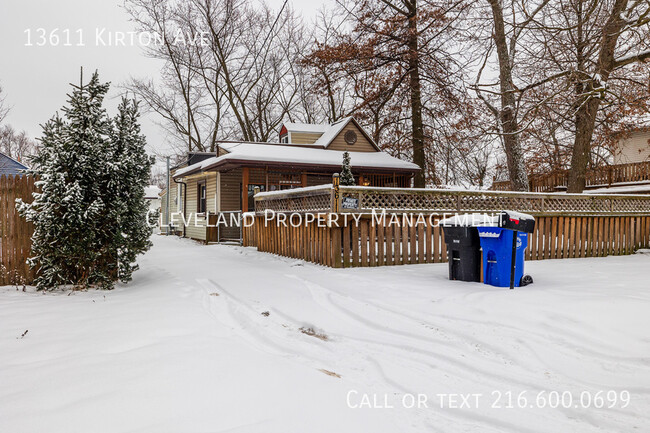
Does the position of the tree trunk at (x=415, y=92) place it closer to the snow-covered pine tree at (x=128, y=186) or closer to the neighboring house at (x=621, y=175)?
the neighboring house at (x=621, y=175)

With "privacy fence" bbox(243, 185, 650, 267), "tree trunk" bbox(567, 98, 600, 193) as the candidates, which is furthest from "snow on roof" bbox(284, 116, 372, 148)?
"tree trunk" bbox(567, 98, 600, 193)

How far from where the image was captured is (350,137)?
2094 cm

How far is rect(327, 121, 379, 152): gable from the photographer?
2069cm

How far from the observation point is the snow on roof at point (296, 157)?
16609 millimetres

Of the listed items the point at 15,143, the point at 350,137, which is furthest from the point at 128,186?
the point at 15,143

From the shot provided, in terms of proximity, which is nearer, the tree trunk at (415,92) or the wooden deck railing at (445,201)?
the wooden deck railing at (445,201)

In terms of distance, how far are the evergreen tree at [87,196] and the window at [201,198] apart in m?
14.1

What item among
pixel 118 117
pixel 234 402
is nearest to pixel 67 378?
pixel 234 402

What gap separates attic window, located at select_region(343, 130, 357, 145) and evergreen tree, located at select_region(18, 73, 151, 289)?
14.4 meters

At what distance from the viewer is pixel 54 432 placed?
2.29m

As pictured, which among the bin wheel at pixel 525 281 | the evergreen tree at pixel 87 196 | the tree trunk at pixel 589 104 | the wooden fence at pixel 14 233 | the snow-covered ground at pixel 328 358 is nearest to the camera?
the snow-covered ground at pixel 328 358

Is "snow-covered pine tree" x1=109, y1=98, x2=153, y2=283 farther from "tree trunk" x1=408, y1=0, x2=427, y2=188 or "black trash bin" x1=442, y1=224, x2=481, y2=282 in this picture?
"tree trunk" x1=408, y1=0, x2=427, y2=188

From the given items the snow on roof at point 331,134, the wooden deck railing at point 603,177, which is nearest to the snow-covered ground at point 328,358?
the snow on roof at point 331,134

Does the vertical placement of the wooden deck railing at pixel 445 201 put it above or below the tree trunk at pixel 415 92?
below
